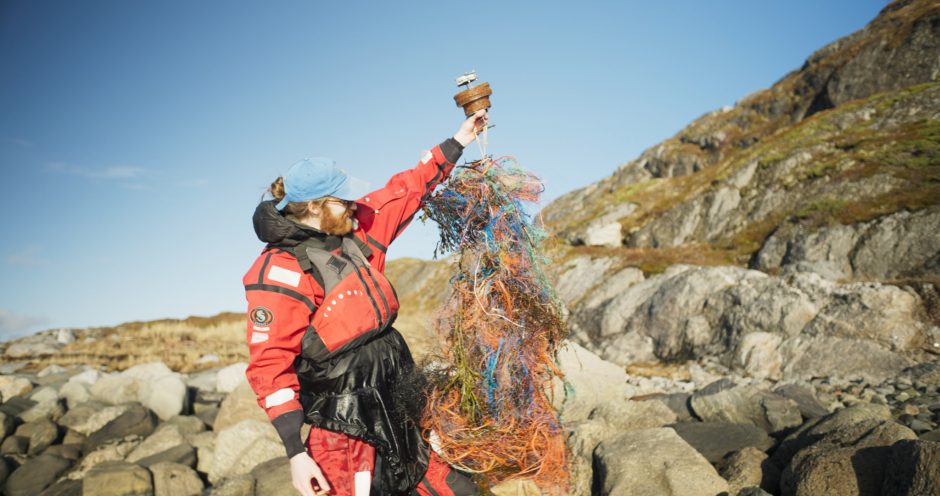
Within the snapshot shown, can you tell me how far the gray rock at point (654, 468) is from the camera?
5.58 metres

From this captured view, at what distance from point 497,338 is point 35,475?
11.7 meters

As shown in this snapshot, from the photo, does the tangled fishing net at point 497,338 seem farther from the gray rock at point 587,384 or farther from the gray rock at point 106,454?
the gray rock at point 106,454

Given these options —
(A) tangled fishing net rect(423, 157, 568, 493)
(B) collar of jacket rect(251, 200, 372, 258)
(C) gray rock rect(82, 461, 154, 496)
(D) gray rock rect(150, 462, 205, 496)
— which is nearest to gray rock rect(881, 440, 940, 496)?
(A) tangled fishing net rect(423, 157, 568, 493)

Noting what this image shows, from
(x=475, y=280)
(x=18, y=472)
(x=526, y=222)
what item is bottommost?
→ (x=18, y=472)

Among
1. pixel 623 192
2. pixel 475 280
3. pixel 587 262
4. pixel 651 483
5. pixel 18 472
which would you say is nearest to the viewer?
pixel 475 280

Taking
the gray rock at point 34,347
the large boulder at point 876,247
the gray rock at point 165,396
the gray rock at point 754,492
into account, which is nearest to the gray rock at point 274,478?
the gray rock at point 754,492

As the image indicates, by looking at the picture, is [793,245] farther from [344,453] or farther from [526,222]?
[344,453]

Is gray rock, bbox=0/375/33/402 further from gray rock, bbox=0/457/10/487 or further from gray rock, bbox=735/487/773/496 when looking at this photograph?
gray rock, bbox=735/487/773/496

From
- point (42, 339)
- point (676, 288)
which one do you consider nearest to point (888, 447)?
point (676, 288)

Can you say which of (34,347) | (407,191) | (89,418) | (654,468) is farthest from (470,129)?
(34,347)

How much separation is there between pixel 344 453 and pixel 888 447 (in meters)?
4.87

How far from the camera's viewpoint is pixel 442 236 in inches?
185

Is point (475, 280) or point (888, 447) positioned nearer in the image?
point (475, 280)

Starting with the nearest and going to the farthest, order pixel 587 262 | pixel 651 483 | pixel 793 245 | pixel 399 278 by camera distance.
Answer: pixel 651 483 → pixel 793 245 → pixel 587 262 → pixel 399 278
